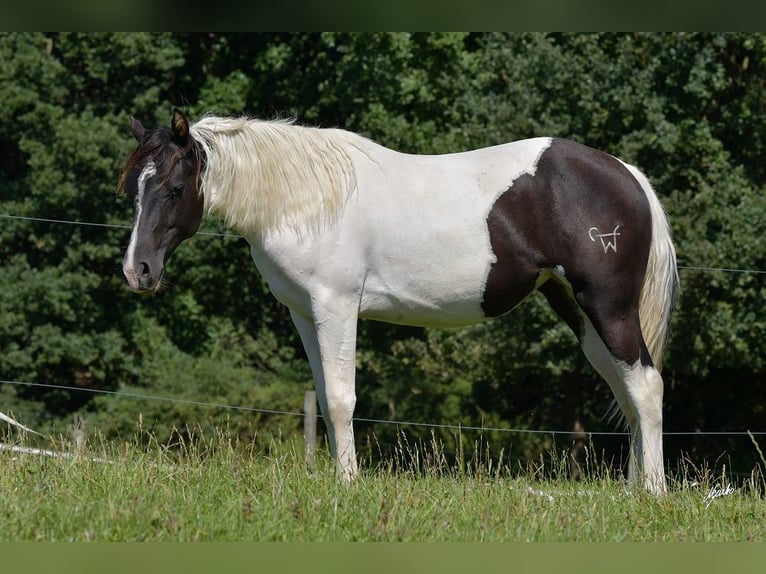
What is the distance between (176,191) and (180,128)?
0.36m

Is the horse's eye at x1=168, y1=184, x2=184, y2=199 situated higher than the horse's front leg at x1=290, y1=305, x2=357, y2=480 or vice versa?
the horse's eye at x1=168, y1=184, x2=184, y2=199

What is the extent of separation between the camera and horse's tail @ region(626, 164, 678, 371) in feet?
19.7

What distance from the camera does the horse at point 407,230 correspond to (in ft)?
18.4

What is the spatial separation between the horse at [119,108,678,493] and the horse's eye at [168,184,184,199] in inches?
0.4

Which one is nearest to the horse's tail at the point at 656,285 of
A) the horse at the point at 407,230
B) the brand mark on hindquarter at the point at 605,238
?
the horse at the point at 407,230

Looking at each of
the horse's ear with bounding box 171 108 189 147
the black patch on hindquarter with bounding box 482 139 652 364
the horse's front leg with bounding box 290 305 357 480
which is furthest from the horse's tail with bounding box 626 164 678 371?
the horse's ear with bounding box 171 108 189 147

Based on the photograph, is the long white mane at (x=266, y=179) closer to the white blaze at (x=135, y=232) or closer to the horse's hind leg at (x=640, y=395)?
the white blaze at (x=135, y=232)

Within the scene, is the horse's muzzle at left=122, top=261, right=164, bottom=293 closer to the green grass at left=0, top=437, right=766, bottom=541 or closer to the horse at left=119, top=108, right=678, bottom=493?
the horse at left=119, top=108, right=678, bottom=493

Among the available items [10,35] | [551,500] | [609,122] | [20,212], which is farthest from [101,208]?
[551,500]

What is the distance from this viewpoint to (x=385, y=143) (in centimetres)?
1750

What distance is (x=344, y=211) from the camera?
5699 mm

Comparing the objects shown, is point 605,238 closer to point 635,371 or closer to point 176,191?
point 635,371

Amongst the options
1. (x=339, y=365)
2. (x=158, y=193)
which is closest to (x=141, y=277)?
(x=158, y=193)

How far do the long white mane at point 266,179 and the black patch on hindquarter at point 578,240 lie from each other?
0.97 m
